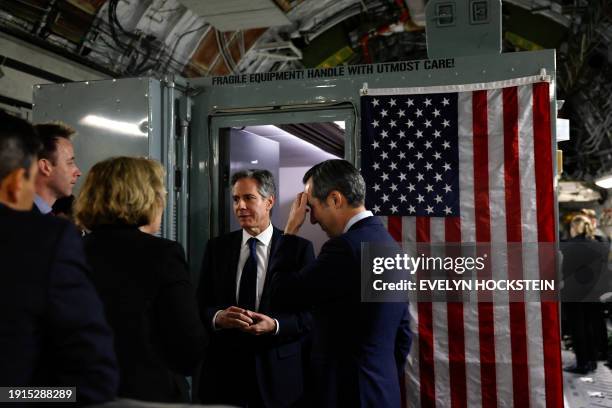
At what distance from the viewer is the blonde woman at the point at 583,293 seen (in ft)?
23.3

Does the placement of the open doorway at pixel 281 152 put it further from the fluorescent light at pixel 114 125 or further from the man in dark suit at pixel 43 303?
the man in dark suit at pixel 43 303

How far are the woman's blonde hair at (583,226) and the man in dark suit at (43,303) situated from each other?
23.5 feet

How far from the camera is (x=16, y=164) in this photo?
4.95ft

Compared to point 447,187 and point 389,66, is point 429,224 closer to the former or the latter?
point 447,187

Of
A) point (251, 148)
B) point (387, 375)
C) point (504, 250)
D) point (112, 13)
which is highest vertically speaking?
point (112, 13)

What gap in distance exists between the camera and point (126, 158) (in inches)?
81.6

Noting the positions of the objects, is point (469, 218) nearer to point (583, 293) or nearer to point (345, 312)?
point (345, 312)

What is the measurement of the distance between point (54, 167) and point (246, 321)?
120cm

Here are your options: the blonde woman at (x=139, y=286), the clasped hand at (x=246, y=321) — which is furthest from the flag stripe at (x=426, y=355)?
the blonde woman at (x=139, y=286)

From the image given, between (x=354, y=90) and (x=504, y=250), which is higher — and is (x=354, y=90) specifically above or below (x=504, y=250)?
above

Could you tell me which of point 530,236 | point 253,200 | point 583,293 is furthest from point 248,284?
point 583,293

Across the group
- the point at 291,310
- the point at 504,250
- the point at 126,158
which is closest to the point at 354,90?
the point at 504,250

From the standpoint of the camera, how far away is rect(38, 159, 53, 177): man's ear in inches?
108

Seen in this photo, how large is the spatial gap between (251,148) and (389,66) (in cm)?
148
